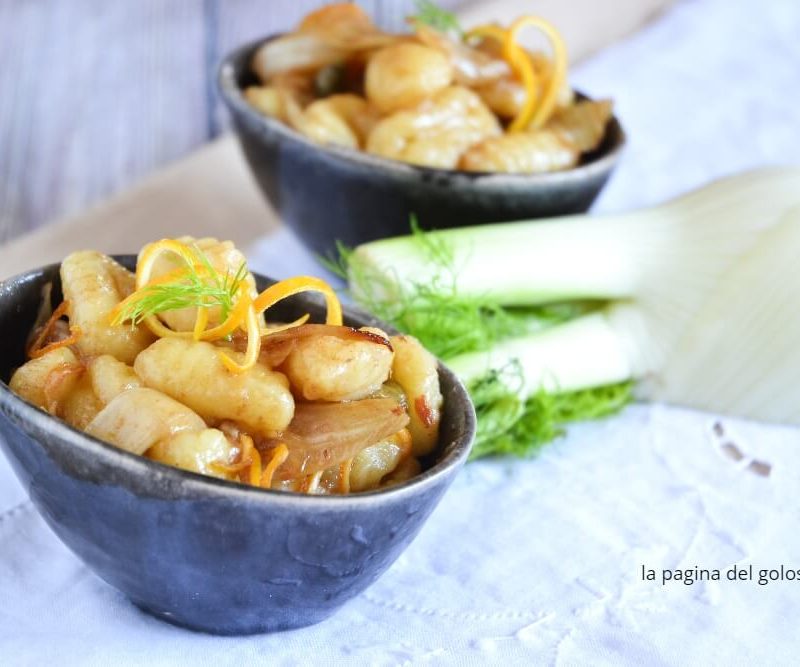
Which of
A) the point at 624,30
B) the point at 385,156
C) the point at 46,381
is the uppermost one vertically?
the point at 46,381

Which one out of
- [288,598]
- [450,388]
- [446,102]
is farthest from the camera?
[446,102]

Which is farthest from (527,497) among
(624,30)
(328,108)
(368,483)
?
(624,30)

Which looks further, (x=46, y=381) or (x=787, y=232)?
(x=787, y=232)

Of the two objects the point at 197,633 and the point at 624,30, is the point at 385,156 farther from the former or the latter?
the point at 624,30

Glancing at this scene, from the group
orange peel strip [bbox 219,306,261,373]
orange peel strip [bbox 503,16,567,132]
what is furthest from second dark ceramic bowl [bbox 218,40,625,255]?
orange peel strip [bbox 219,306,261,373]

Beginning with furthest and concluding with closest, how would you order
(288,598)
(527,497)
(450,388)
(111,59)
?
(111,59)
(527,497)
(450,388)
(288,598)

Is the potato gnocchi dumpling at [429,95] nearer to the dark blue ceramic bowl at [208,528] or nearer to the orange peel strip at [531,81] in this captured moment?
the orange peel strip at [531,81]
